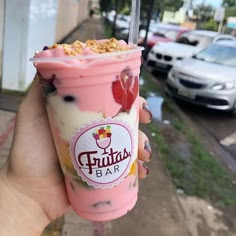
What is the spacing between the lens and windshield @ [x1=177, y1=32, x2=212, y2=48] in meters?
12.2

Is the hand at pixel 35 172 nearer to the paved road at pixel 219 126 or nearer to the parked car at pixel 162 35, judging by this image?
the paved road at pixel 219 126

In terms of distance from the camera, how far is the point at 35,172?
5.60 ft

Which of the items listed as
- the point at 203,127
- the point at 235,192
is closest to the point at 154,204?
the point at 235,192

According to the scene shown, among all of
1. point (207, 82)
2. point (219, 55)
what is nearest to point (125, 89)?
point (207, 82)

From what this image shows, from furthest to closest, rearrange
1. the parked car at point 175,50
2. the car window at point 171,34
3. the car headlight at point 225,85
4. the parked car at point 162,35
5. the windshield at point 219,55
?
the car window at point 171,34 < the parked car at point 162,35 < the parked car at point 175,50 < the windshield at point 219,55 < the car headlight at point 225,85

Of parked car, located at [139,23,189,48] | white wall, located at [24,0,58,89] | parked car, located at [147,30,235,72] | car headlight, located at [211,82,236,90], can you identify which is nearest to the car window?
parked car, located at [139,23,189,48]

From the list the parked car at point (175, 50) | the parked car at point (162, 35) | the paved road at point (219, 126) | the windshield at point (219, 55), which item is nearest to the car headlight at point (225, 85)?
the paved road at point (219, 126)

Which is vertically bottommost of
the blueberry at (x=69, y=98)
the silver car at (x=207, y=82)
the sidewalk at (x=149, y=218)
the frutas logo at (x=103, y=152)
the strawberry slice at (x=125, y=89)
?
the sidewalk at (x=149, y=218)

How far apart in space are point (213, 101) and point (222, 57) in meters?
1.43

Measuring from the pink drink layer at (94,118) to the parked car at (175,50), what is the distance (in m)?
10.2

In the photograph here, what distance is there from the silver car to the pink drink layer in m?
6.72

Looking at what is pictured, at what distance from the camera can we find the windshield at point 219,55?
28.6ft

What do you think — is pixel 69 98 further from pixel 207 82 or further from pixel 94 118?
pixel 207 82

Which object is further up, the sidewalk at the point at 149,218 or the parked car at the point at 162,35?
the parked car at the point at 162,35
